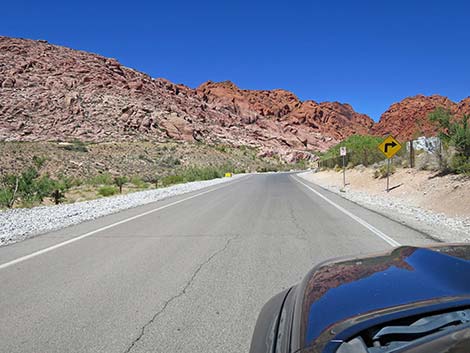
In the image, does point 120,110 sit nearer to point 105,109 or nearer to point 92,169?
point 105,109

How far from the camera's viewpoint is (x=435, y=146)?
17.9m

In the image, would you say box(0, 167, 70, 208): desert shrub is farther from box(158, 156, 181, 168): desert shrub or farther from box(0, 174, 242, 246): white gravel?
box(158, 156, 181, 168): desert shrub

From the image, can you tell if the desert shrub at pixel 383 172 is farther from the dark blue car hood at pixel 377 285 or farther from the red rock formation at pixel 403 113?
the red rock formation at pixel 403 113

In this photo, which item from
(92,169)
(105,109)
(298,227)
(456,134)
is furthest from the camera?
(105,109)

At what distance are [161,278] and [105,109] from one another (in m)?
85.7

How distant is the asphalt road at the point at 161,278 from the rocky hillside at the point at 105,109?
2715 inches

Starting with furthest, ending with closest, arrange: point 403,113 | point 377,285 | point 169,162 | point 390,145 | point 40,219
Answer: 1. point 403,113
2. point 169,162
3. point 390,145
4. point 40,219
5. point 377,285

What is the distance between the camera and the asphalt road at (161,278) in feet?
11.5

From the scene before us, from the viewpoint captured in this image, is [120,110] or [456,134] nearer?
[456,134]

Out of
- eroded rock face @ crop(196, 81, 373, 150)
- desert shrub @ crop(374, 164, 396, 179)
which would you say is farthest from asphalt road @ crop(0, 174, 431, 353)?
eroded rock face @ crop(196, 81, 373, 150)

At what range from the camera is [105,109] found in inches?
3312

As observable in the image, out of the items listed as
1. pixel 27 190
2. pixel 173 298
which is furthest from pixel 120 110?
pixel 173 298

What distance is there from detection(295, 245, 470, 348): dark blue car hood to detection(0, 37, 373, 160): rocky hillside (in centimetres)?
7479

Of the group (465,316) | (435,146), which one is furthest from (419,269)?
(435,146)
